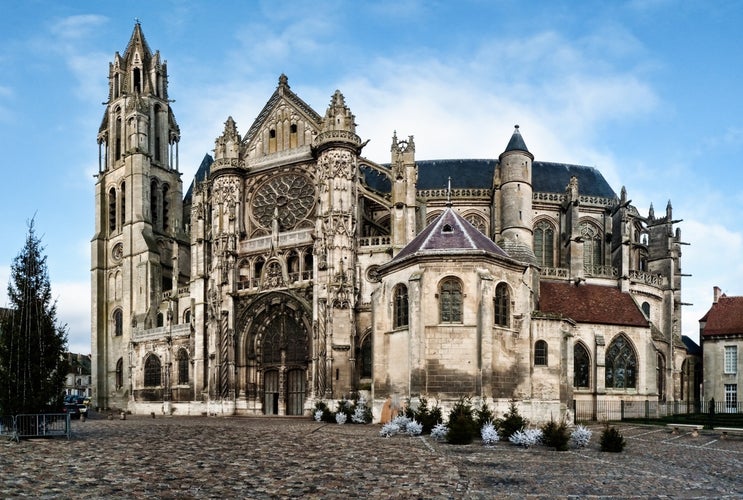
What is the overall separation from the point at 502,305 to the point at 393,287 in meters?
4.45

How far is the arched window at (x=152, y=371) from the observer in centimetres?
4631

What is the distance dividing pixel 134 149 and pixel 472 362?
128ft

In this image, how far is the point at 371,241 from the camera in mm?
37844

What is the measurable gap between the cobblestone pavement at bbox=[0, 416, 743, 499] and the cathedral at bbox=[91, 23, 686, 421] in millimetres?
7200

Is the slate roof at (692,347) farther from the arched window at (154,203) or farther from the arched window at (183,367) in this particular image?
the arched window at (154,203)

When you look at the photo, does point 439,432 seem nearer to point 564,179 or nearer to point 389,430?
point 389,430

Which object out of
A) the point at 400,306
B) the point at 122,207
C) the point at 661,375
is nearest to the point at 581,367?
the point at 661,375

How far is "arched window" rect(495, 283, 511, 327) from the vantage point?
2756cm

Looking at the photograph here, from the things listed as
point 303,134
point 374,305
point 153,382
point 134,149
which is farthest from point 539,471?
point 134,149

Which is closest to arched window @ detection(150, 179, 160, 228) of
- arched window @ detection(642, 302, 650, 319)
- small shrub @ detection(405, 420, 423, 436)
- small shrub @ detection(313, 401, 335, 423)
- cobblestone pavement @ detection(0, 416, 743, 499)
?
small shrub @ detection(313, 401, 335, 423)

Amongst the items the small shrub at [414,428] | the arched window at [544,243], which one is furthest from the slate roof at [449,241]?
the arched window at [544,243]

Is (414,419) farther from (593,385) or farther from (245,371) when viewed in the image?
(245,371)

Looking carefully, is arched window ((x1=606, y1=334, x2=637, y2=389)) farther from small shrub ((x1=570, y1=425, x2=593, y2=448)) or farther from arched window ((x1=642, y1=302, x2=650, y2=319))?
small shrub ((x1=570, y1=425, x2=593, y2=448))

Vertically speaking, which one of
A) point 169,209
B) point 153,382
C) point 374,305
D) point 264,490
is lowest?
point 153,382
